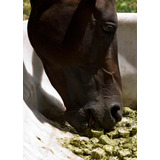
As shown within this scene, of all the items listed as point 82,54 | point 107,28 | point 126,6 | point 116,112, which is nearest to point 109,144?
point 116,112

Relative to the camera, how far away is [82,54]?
7.29 ft

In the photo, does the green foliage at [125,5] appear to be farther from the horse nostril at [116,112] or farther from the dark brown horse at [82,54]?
the horse nostril at [116,112]

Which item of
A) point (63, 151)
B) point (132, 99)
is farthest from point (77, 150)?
point (132, 99)

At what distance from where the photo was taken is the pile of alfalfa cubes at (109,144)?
2.07 meters

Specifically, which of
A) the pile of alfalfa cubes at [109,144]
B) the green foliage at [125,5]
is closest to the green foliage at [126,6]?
the green foliage at [125,5]

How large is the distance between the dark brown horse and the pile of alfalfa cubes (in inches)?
3.3

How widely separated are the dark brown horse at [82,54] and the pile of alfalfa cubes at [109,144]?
8cm

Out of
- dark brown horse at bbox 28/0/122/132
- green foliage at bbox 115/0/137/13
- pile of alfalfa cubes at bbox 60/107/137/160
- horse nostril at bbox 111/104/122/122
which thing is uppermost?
dark brown horse at bbox 28/0/122/132

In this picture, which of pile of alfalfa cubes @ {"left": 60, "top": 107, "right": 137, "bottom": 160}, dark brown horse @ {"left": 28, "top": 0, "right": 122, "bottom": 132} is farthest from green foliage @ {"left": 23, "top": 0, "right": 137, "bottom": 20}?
pile of alfalfa cubes @ {"left": 60, "top": 107, "right": 137, "bottom": 160}

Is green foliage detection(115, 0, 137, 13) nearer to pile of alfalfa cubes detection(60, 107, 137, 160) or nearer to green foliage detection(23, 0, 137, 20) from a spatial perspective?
green foliage detection(23, 0, 137, 20)

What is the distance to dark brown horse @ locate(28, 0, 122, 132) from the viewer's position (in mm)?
2172

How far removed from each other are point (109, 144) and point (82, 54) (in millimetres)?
539

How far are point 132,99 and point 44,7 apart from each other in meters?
1.22

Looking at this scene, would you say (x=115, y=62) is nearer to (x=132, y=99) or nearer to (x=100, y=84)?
(x=100, y=84)
